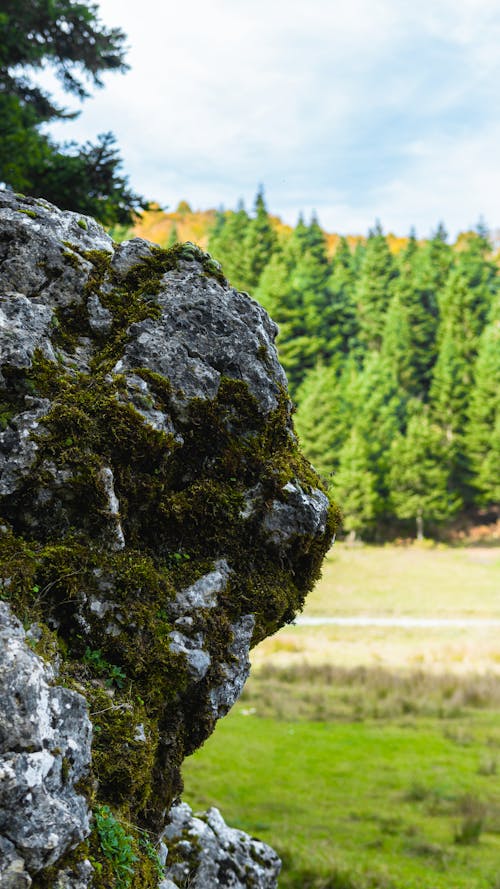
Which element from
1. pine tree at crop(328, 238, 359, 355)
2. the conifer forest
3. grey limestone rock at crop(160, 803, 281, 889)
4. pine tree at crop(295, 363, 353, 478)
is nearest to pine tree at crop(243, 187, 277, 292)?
the conifer forest

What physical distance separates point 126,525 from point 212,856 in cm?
300

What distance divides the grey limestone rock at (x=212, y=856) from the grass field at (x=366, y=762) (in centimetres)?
308

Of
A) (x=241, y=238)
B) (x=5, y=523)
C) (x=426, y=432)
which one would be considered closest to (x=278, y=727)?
(x=5, y=523)

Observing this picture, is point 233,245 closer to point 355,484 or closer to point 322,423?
point 322,423

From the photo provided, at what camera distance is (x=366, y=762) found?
1341 centimetres

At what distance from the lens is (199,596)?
164 inches

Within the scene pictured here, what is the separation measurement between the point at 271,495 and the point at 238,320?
3.93 feet

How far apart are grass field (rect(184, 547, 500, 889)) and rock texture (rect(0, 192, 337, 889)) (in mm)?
5057

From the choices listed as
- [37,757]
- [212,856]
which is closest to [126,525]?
[37,757]

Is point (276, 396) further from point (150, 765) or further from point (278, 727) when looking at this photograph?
point (278, 727)

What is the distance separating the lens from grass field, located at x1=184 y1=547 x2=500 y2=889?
30.1 feet

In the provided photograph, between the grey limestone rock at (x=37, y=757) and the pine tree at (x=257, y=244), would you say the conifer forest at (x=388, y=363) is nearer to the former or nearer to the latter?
the pine tree at (x=257, y=244)

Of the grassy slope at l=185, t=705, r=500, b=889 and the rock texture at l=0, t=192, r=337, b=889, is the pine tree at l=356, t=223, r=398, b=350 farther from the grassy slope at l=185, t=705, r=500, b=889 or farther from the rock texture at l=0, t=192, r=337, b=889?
the rock texture at l=0, t=192, r=337, b=889

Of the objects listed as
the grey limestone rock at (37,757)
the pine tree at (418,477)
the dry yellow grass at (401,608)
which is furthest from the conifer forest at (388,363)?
the grey limestone rock at (37,757)
